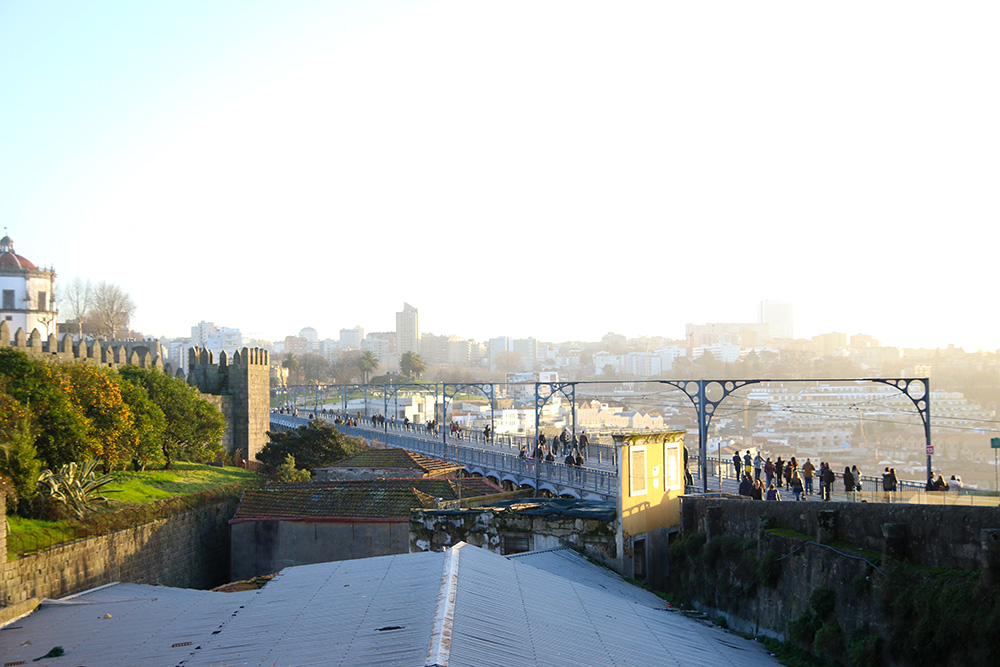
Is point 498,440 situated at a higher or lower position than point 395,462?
lower

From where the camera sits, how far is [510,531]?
15.5 m

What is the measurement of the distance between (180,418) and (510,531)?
2128 cm

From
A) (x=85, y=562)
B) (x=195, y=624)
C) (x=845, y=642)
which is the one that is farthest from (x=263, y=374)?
(x=845, y=642)

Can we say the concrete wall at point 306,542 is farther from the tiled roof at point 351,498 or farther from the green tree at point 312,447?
the green tree at point 312,447

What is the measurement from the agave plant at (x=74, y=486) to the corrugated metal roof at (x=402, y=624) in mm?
7767

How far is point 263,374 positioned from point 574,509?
33.5 m

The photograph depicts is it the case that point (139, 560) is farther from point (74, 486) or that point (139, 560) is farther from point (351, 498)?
point (351, 498)

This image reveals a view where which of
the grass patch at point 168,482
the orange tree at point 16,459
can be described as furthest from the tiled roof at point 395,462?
the orange tree at point 16,459

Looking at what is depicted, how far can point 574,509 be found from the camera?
1588cm

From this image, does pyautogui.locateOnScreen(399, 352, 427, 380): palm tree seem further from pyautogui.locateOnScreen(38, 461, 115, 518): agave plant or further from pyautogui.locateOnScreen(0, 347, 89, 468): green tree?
pyautogui.locateOnScreen(38, 461, 115, 518): agave plant

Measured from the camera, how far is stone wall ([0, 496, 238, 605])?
682 inches

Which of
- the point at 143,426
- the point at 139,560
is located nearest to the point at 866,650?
the point at 139,560

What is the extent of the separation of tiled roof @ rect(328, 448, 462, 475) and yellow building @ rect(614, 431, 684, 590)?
16005 millimetres

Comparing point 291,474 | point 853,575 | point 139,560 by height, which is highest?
point 853,575
